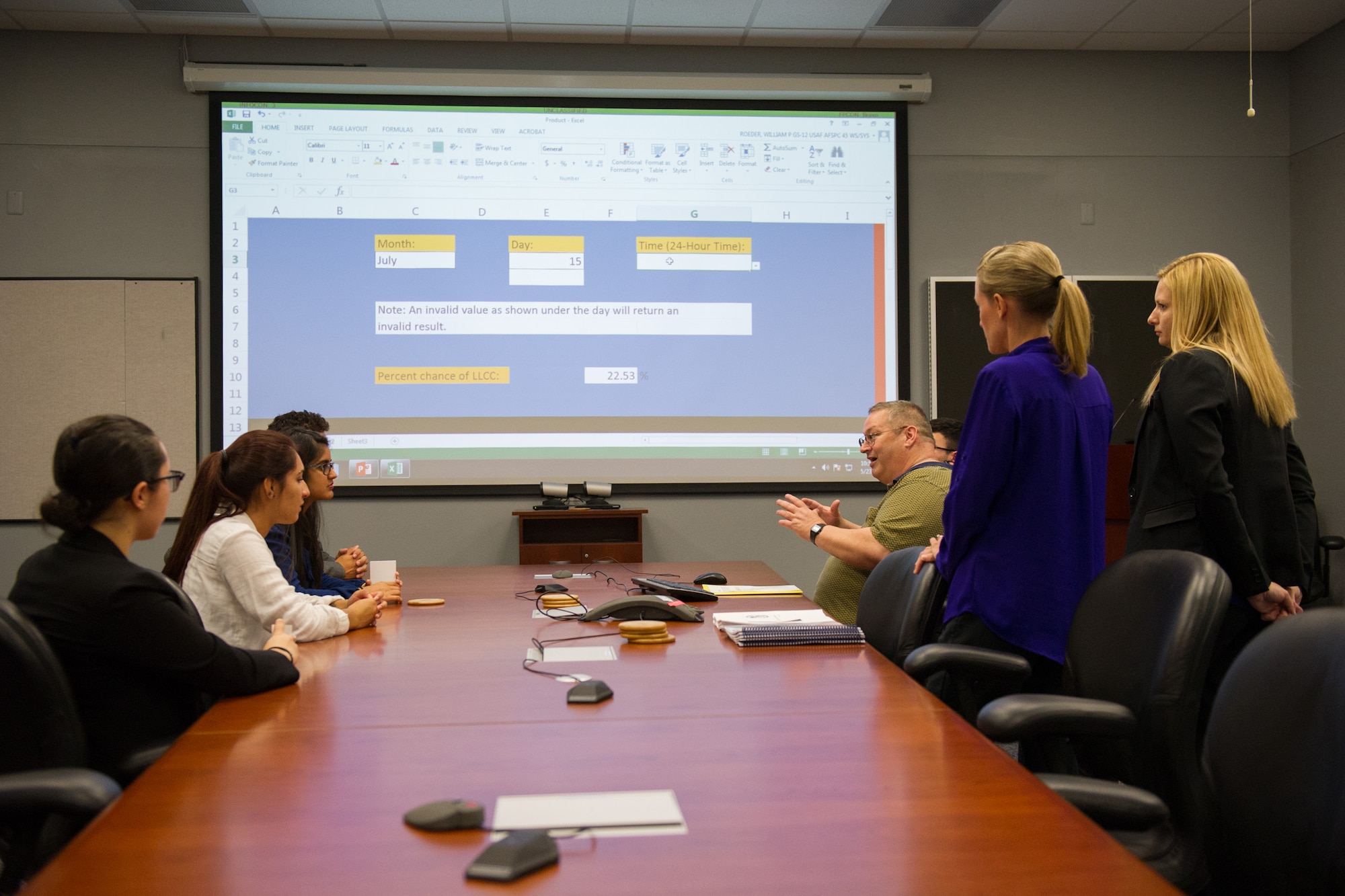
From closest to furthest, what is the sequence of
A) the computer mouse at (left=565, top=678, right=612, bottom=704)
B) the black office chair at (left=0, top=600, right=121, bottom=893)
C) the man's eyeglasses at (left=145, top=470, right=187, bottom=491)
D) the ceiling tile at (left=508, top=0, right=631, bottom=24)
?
the black office chair at (left=0, top=600, right=121, bottom=893) < the computer mouse at (left=565, top=678, right=612, bottom=704) < the man's eyeglasses at (left=145, top=470, right=187, bottom=491) < the ceiling tile at (left=508, top=0, right=631, bottom=24)

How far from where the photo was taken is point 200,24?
4.62 metres

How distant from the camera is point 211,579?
2.19 m

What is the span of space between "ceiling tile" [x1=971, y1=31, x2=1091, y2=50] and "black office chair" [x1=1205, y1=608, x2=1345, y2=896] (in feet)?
14.2

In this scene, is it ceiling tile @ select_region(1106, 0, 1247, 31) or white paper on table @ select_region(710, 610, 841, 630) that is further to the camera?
ceiling tile @ select_region(1106, 0, 1247, 31)

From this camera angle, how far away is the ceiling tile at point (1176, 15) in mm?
4527

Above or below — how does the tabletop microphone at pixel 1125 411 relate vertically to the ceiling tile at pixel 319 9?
below

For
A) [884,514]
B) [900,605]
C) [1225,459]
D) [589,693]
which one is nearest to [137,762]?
[589,693]

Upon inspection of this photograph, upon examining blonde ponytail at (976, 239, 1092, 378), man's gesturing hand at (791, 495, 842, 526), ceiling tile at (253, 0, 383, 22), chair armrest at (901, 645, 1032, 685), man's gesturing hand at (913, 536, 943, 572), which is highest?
ceiling tile at (253, 0, 383, 22)

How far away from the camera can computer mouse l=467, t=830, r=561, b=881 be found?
3.04ft

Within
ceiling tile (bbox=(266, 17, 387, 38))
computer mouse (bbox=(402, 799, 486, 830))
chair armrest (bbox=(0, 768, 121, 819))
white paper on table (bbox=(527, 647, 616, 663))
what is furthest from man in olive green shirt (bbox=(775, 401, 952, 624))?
ceiling tile (bbox=(266, 17, 387, 38))

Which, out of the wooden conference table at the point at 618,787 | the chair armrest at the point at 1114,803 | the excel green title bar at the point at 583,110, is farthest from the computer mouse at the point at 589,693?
the excel green title bar at the point at 583,110

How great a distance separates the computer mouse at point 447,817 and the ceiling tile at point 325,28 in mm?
4438

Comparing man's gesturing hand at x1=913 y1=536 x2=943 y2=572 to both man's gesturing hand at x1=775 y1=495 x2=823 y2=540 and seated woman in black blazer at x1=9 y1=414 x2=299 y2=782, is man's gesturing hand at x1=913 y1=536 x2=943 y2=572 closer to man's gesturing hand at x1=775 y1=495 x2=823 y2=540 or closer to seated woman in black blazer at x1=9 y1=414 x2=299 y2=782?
man's gesturing hand at x1=775 y1=495 x2=823 y2=540

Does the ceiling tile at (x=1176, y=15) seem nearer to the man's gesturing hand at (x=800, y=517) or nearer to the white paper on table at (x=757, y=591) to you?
the man's gesturing hand at (x=800, y=517)
